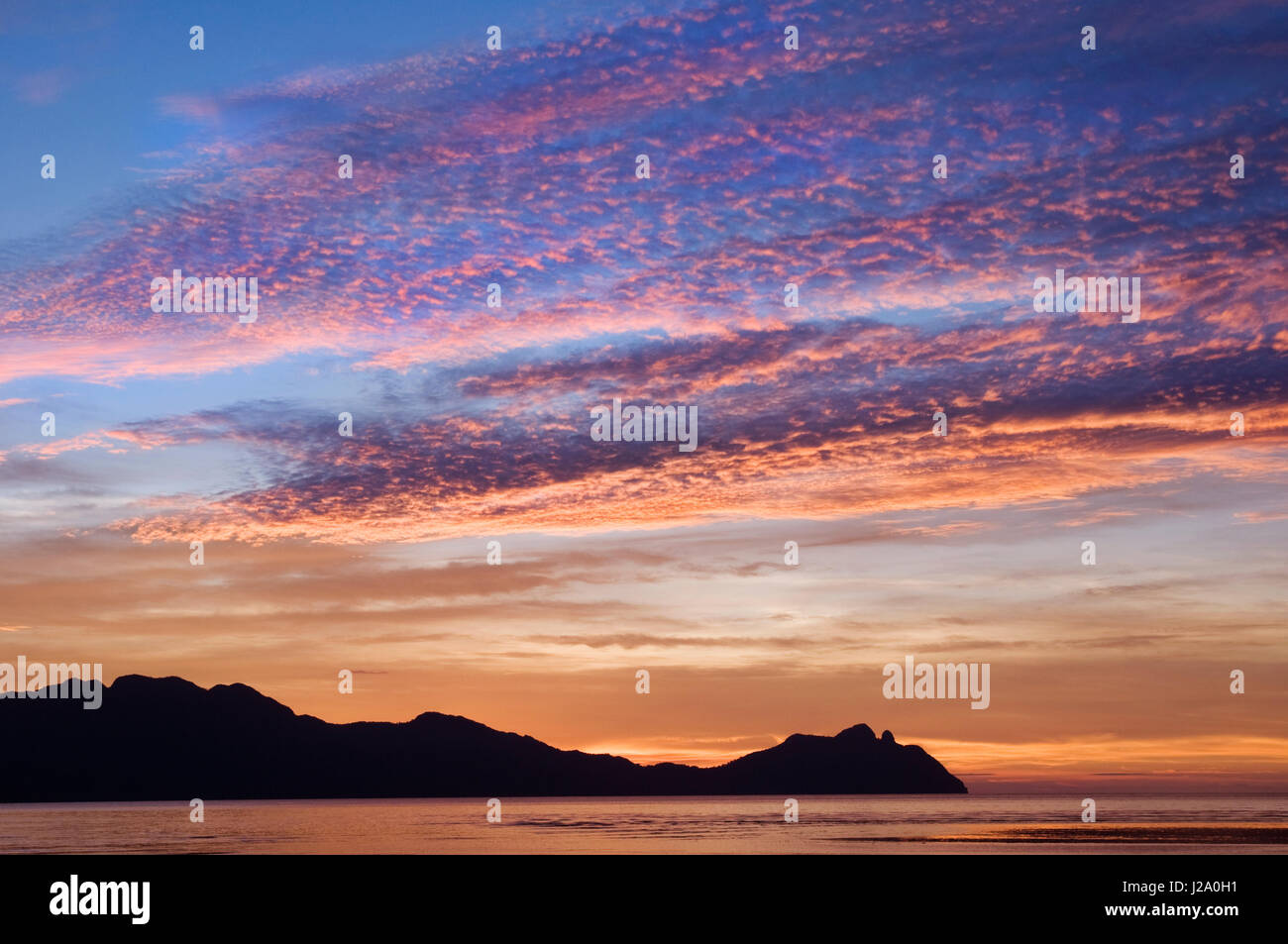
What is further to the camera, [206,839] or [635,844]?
[206,839]

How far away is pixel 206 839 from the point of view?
8562 cm
